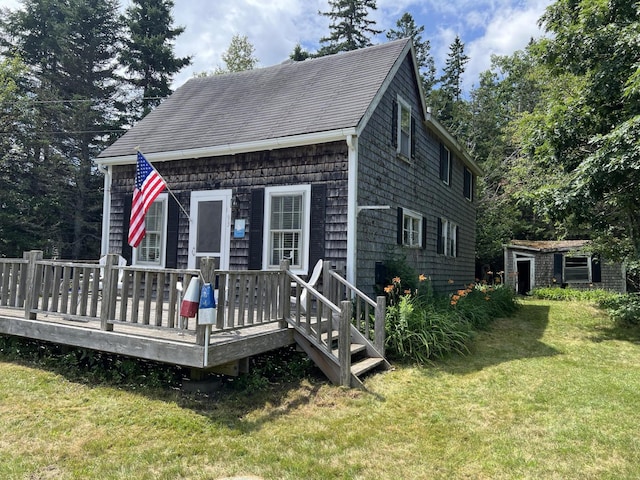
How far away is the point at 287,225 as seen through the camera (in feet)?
26.6

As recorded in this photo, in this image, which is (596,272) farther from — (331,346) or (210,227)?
(331,346)

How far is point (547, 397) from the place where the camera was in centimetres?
498

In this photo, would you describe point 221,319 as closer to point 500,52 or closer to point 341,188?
point 341,188

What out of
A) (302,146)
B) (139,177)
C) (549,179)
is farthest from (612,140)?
(139,177)

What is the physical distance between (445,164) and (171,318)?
33.5ft

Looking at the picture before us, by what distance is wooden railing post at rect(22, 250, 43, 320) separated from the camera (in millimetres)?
5520

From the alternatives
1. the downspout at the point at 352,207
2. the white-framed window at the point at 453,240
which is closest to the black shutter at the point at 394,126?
the downspout at the point at 352,207

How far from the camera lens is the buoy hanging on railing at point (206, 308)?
4.12 metres

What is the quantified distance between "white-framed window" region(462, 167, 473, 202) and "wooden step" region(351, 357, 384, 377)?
34.6ft

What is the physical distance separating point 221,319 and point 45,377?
2577 mm

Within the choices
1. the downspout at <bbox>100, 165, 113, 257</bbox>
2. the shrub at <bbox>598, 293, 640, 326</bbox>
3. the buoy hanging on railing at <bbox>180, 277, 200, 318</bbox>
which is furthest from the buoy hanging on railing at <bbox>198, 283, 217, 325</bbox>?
the shrub at <bbox>598, 293, 640, 326</bbox>

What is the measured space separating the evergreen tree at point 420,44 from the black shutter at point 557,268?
58.3ft

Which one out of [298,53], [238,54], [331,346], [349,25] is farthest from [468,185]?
[238,54]

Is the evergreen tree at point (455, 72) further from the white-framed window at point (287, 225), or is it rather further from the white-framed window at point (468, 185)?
the white-framed window at point (287, 225)
